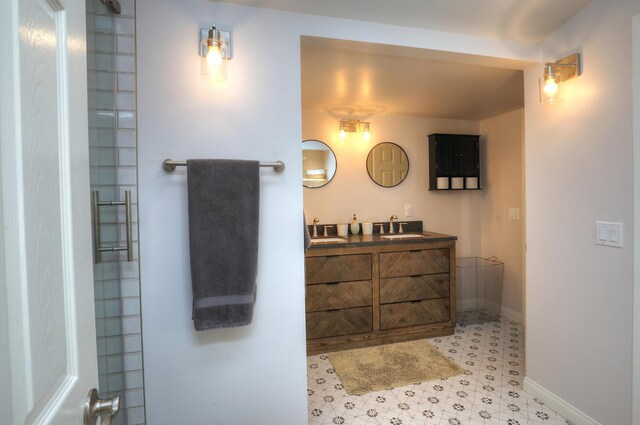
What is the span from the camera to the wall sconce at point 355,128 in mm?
3178

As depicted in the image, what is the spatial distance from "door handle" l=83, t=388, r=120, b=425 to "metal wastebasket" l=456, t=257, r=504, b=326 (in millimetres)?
3246

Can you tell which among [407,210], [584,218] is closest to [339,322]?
[407,210]

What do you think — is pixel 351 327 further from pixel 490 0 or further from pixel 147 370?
pixel 490 0

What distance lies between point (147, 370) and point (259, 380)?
50 centimetres

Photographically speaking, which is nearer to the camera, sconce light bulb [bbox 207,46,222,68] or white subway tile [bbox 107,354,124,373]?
white subway tile [bbox 107,354,124,373]

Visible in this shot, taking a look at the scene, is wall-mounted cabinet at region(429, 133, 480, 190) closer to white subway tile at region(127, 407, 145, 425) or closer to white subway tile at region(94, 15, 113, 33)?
white subway tile at region(94, 15, 113, 33)

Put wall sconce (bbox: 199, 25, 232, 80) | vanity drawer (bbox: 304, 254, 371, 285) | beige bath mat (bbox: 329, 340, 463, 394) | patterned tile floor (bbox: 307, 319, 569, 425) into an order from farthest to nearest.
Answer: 1. vanity drawer (bbox: 304, 254, 371, 285)
2. beige bath mat (bbox: 329, 340, 463, 394)
3. patterned tile floor (bbox: 307, 319, 569, 425)
4. wall sconce (bbox: 199, 25, 232, 80)

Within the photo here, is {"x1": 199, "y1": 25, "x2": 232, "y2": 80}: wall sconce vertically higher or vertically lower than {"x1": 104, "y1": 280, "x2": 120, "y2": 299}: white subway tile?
higher

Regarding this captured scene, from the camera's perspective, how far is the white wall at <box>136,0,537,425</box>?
1409mm

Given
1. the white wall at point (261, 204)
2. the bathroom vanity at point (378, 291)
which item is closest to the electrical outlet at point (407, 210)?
the bathroom vanity at point (378, 291)

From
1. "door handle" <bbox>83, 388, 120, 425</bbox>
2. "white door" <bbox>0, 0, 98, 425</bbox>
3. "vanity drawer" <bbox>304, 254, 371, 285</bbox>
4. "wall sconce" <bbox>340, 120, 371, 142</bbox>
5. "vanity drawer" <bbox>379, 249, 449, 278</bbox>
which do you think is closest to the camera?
"white door" <bbox>0, 0, 98, 425</bbox>

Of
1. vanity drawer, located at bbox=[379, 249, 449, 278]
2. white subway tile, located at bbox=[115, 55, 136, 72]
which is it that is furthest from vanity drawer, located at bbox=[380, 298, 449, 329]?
white subway tile, located at bbox=[115, 55, 136, 72]

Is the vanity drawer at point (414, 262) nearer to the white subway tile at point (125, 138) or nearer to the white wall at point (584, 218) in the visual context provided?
the white wall at point (584, 218)

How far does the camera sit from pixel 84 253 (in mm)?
636
